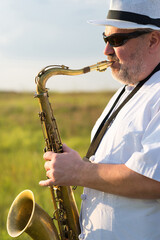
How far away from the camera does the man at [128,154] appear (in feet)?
8.29

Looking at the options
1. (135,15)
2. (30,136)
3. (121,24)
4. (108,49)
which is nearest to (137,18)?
(135,15)

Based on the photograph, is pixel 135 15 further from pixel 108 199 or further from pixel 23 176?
pixel 23 176

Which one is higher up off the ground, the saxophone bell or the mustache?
the mustache

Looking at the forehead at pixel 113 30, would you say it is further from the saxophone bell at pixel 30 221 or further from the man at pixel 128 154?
the saxophone bell at pixel 30 221

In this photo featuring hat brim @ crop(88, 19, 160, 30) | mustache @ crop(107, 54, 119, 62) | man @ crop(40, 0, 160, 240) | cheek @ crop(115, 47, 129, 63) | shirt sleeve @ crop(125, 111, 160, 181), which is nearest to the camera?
shirt sleeve @ crop(125, 111, 160, 181)

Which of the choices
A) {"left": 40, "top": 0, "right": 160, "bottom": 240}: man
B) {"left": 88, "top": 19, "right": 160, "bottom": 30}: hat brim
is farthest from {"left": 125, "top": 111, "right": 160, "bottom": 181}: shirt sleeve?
{"left": 88, "top": 19, "right": 160, "bottom": 30}: hat brim

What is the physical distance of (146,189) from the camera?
2521 mm

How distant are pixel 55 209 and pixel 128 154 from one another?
1.19 metres

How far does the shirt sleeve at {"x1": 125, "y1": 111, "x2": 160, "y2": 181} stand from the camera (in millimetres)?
2426

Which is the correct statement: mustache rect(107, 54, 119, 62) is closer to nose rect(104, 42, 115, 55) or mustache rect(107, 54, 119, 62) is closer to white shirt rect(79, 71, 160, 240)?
nose rect(104, 42, 115, 55)

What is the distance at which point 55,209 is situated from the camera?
350 cm

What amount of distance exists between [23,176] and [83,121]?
910cm

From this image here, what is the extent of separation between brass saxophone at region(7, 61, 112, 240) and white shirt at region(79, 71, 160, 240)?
0.56m

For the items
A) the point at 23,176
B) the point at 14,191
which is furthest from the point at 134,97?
the point at 23,176
